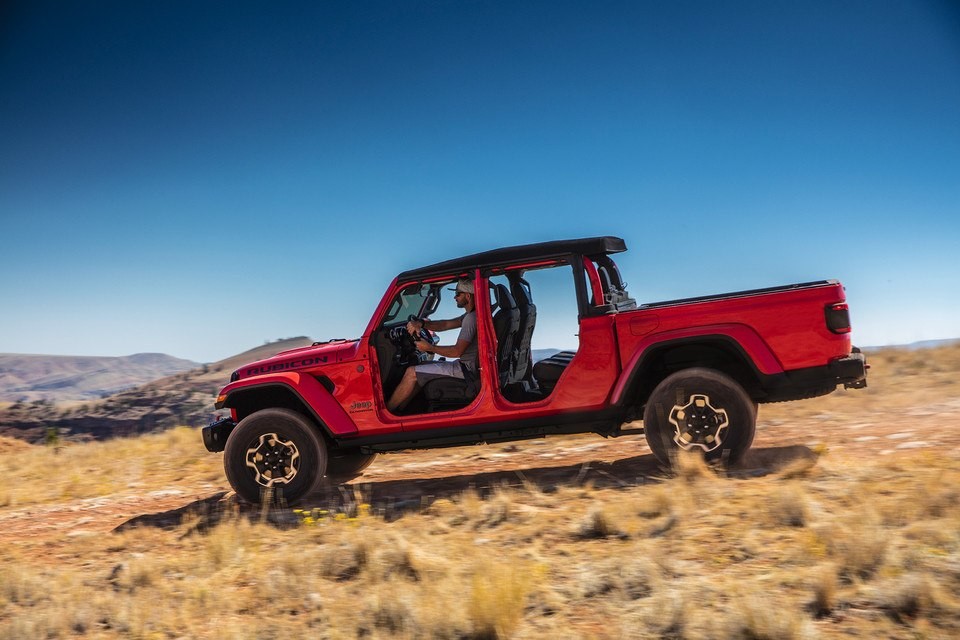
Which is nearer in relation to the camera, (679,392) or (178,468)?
(679,392)

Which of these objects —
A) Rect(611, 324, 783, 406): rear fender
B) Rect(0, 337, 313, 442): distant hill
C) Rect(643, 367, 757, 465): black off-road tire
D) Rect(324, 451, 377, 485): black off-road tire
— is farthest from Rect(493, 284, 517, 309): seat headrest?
Rect(0, 337, 313, 442): distant hill

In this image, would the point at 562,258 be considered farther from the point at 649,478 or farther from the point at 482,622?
the point at 482,622

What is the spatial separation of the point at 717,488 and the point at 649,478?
0.87 meters

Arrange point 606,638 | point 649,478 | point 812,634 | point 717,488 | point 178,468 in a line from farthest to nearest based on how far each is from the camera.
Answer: point 178,468, point 649,478, point 717,488, point 606,638, point 812,634

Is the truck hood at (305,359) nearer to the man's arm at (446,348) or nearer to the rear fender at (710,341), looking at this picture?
the man's arm at (446,348)

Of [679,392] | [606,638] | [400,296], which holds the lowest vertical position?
[606,638]


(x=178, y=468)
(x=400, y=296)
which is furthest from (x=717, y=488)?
(x=178, y=468)

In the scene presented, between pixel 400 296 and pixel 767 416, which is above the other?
pixel 400 296

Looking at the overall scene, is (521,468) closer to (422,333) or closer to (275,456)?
(422,333)

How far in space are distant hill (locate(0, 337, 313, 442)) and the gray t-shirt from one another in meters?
55.2

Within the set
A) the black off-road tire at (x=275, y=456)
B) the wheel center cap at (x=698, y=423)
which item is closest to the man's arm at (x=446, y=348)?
the black off-road tire at (x=275, y=456)

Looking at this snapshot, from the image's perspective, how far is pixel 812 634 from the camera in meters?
2.96

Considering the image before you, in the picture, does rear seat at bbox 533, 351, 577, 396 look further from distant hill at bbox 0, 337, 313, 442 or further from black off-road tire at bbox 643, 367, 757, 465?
distant hill at bbox 0, 337, 313, 442

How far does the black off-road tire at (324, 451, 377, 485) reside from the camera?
736 cm
